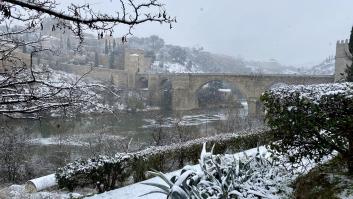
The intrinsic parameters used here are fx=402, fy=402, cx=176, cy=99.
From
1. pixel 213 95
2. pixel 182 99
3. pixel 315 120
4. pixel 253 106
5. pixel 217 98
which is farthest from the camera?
pixel 213 95

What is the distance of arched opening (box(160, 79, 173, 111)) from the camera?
1732 inches

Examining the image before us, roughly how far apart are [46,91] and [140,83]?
47.9 meters

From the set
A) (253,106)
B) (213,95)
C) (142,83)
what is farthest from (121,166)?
(142,83)

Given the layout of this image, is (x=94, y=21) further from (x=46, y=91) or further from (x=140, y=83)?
(x=140, y=83)

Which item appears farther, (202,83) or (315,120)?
(202,83)

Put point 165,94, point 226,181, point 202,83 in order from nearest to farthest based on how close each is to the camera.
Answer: point 226,181
point 202,83
point 165,94

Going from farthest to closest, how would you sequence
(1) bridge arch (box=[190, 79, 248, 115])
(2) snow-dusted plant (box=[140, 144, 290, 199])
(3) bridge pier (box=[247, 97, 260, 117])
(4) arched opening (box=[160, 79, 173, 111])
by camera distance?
(4) arched opening (box=[160, 79, 173, 111]) → (1) bridge arch (box=[190, 79, 248, 115]) → (3) bridge pier (box=[247, 97, 260, 117]) → (2) snow-dusted plant (box=[140, 144, 290, 199])

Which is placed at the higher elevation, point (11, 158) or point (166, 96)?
point (166, 96)

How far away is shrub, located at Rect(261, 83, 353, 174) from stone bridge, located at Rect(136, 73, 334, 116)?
31.2 metres

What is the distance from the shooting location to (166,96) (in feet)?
149

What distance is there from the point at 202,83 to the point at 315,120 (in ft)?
130

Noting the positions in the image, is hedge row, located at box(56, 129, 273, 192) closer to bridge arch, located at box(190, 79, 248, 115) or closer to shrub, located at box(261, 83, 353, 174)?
shrub, located at box(261, 83, 353, 174)

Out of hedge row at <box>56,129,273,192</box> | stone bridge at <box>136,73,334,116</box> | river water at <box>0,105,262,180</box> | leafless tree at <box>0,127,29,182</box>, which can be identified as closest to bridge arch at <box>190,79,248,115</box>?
stone bridge at <box>136,73,334,116</box>

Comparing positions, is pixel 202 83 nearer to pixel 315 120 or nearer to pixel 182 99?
pixel 182 99
